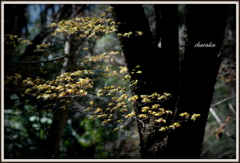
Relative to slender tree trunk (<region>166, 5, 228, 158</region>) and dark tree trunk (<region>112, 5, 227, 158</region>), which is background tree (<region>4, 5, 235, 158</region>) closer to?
dark tree trunk (<region>112, 5, 227, 158</region>)

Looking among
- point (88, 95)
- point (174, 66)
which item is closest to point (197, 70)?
point (174, 66)

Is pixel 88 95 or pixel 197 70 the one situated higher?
Result: pixel 197 70

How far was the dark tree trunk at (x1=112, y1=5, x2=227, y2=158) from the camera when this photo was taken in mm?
1984

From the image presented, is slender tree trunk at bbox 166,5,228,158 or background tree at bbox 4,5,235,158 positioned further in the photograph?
background tree at bbox 4,5,235,158

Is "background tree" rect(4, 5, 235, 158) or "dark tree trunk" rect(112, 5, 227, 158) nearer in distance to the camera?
"dark tree trunk" rect(112, 5, 227, 158)

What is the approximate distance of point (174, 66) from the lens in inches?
100

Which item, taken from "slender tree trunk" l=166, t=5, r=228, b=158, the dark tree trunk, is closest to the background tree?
the dark tree trunk

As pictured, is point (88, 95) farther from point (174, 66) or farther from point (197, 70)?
point (197, 70)

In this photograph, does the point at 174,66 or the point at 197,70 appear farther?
the point at 174,66

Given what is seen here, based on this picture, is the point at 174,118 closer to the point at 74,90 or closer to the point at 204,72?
the point at 204,72

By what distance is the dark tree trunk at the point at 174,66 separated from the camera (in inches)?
78.1

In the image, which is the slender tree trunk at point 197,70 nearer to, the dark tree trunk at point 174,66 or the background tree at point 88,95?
the dark tree trunk at point 174,66

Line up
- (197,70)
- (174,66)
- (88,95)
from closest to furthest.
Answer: (197,70), (174,66), (88,95)

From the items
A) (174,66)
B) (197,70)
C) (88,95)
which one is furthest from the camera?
(88,95)
